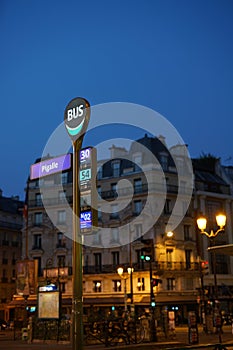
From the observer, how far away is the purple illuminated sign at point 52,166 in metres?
14.5

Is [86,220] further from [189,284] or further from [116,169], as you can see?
[116,169]

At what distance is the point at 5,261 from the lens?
70812 mm

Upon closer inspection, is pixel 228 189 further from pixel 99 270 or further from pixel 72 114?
pixel 72 114

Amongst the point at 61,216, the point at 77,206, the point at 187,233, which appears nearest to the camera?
the point at 77,206

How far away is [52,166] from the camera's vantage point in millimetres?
14906

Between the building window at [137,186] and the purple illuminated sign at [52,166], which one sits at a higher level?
the building window at [137,186]

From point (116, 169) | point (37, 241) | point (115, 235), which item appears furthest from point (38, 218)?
point (116, 169)

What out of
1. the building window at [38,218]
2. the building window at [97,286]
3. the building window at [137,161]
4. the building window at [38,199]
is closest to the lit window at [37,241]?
the building window at [38,218]

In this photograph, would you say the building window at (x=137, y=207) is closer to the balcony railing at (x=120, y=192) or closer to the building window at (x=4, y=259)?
the balcony railing at (x=120, y=192)

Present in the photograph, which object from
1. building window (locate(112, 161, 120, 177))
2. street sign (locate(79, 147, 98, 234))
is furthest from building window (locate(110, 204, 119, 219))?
street sign (locate(79, 147, 98, 234))

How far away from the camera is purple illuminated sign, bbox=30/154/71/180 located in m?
14.5

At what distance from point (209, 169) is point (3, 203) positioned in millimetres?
30409

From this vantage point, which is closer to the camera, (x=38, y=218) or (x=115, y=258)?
(x=115, y=258)

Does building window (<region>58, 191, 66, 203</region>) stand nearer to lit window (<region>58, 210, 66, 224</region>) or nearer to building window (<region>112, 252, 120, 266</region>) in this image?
lit window (<region>58, 210, 66, 224</region>)
